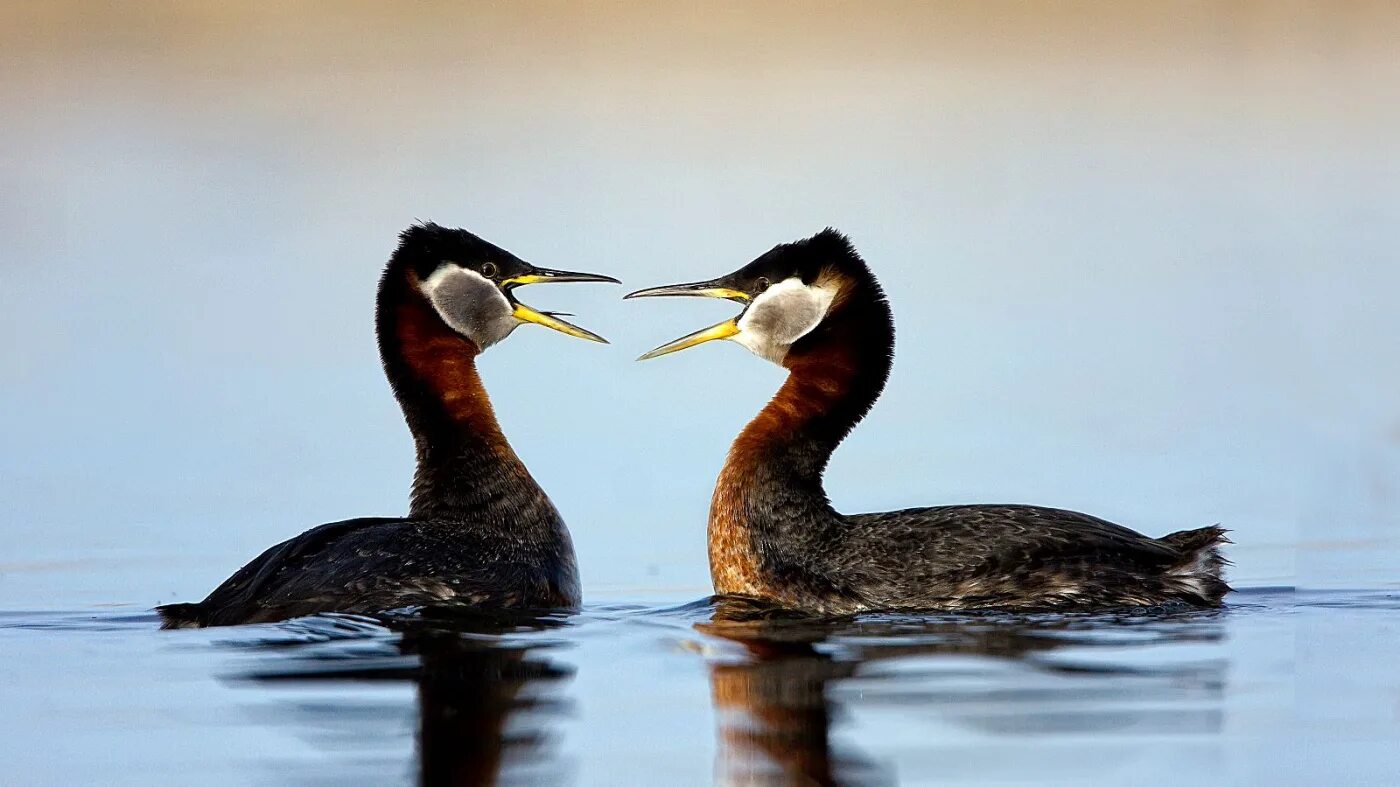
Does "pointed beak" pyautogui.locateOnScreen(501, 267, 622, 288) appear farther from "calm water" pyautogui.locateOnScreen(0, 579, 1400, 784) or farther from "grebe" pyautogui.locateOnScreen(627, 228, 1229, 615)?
"calm water" pyautogui.locateOnScreen(0, 579, 1400, 784)

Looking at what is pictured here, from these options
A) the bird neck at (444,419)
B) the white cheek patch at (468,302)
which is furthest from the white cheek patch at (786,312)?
the bird neck at (444,419)

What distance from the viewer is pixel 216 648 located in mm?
8297

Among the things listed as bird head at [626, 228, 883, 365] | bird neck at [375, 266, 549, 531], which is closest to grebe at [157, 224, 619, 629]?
bird neck at [375, 266, 549, 531]

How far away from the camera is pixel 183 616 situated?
29.1 feet

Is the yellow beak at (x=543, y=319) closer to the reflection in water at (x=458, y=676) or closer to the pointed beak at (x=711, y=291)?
the pointed beak at (x=711, y=291)

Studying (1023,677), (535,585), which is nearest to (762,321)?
(535,585)

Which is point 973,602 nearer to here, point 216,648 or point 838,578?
point 838,578

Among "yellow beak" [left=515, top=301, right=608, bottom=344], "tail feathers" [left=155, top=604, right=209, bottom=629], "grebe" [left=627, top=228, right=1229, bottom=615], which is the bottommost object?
"tail feathers" [left=155, top=604, right=209, bottom=629]

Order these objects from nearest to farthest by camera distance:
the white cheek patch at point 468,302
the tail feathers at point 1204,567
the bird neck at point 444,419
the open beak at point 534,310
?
the tail feathers at point 1204,567 < the bird neck at point 444,419 < the white cheek patch at point 468,302 < the open beak at point 534,310

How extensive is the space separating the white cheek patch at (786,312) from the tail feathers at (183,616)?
2.85 meters

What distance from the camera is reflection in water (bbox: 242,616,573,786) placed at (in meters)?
6.52

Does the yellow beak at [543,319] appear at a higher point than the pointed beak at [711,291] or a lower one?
lower

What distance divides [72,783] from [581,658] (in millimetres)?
2239

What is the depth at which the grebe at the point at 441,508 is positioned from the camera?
881cm
